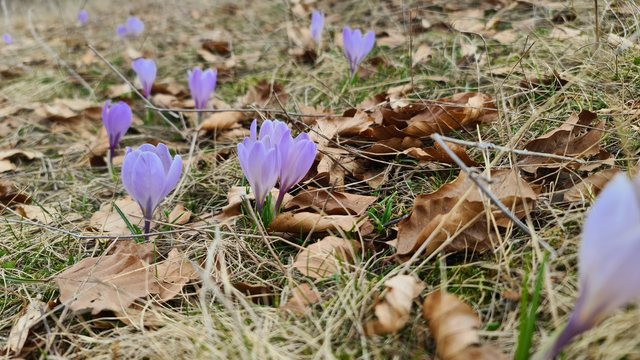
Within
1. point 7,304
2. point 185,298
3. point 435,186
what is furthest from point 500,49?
point 7,304

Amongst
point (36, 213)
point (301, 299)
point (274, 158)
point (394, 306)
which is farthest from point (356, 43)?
point (394, 306)

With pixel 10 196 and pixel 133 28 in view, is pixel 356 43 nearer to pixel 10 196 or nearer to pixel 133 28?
pixel 10 196

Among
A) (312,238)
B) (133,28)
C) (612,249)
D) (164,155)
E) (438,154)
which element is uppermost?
(612,249)

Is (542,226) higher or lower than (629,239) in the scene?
lower

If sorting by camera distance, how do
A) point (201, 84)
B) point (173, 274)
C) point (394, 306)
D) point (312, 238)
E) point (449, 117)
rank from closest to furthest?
point (394, 306)
point (173, 274)
point (312, 238)
point (449, 117)
point (201, 84)

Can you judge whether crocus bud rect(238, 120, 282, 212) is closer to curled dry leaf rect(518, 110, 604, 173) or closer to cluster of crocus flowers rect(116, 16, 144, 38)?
curled dry leaf rect(518, 110, 604, 173)

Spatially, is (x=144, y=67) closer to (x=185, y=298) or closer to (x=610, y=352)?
(x=185, y=298)

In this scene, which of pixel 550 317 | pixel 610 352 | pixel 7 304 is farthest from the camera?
pixel 7 304
